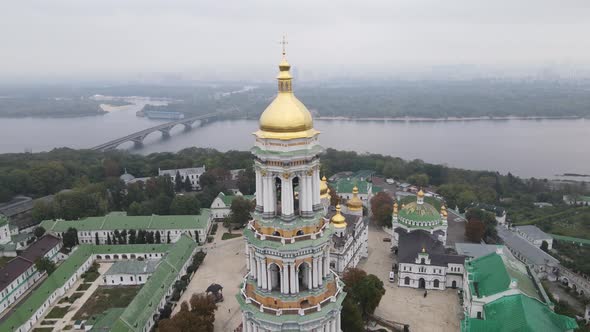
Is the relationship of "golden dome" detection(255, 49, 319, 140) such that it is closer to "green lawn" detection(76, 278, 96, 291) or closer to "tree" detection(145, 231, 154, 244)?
"green lawn" detection(76, 278, 96, 291)

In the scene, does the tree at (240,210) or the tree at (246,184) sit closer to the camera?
the tree at (240,210)

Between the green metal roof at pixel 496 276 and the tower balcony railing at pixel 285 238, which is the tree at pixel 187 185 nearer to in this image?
the green metal roof at pixel 496 276

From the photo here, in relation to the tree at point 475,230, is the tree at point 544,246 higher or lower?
lower

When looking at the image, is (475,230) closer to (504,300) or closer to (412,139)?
(504,300)

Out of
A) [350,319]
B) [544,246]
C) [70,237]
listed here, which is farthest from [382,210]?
[70,237]

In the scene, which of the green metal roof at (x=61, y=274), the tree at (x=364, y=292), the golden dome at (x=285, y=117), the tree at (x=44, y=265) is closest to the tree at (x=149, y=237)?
the green metal roof at (x=61, y=274)

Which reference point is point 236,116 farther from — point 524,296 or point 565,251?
point 524,296

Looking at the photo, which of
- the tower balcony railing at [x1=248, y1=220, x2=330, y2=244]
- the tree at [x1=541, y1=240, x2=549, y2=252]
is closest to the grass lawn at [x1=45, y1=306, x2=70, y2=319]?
the tower balcony railing at [x1=248, y1=220, x2=330, y2=244]

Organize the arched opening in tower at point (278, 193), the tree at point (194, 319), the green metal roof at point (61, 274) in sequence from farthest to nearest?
the green metal roof at point (61, 274) → the tree at point (194, 319) → the arched opening in tower at point (278, 193)
